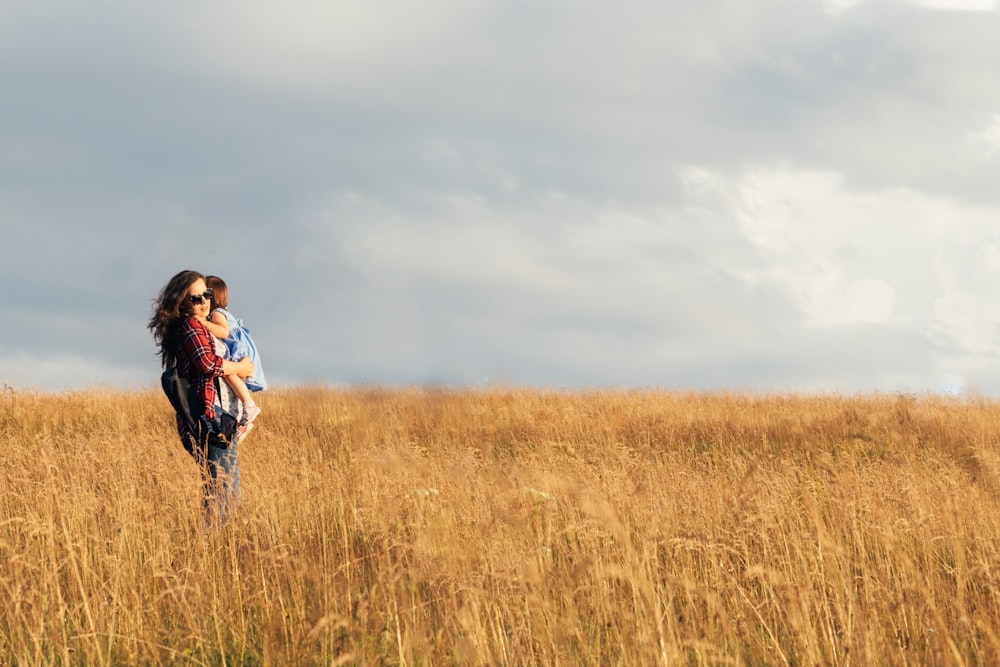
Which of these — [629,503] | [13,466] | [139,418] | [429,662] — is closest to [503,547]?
[629,503]

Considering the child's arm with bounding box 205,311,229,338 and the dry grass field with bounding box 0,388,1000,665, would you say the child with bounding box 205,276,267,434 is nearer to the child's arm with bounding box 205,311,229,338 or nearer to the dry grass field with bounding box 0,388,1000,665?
the child's arm with bounding box 205,311,229,338

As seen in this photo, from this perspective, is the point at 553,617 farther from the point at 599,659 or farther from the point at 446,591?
the point at 446,591

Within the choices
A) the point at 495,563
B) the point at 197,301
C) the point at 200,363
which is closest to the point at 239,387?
the point at 200,363

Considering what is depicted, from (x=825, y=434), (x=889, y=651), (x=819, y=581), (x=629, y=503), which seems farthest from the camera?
(x=825, y=434)

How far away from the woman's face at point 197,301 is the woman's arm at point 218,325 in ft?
0.66

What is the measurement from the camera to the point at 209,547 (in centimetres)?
518

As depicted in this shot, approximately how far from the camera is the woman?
5.30 meters

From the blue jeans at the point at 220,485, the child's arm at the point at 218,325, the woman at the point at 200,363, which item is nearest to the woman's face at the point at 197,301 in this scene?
the woman at the point at 200,363

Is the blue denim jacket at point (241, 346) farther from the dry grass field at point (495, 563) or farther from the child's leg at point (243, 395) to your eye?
the dry grass field at point (495, 563)

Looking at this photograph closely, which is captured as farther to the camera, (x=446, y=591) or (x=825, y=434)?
(x=825, y=434)

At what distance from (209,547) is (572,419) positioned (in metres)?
8.65

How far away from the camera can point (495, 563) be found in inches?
169

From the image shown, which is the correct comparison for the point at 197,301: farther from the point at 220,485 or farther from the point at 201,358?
the point at 220,485

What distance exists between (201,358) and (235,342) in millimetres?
668
